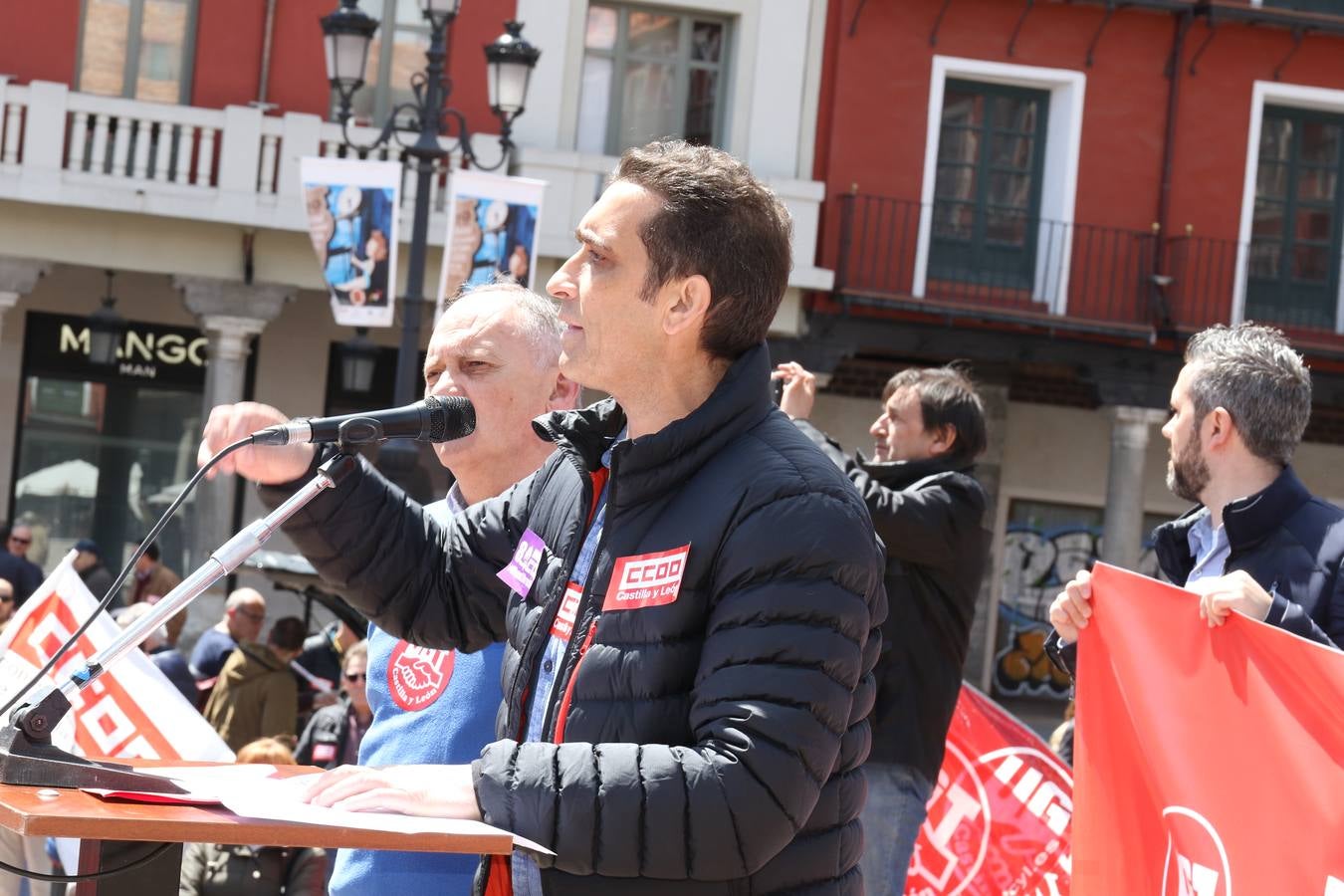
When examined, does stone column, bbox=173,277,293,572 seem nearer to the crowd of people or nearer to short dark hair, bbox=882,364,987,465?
short dark hair, bbox=882,364,987,465

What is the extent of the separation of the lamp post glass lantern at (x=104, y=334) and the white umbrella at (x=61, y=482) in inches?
56.3

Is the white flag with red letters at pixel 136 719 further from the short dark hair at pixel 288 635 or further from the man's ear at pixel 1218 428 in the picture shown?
the short dark hair at pixel 288 635

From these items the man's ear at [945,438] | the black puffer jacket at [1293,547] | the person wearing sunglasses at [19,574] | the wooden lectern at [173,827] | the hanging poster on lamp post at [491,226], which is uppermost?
the hanging poster on lamp post at [491,226]

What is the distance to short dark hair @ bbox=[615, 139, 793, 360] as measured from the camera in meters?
2.39

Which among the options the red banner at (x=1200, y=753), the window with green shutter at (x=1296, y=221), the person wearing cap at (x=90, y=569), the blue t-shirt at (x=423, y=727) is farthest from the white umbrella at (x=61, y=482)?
the red banner at (x=1200, y=753)

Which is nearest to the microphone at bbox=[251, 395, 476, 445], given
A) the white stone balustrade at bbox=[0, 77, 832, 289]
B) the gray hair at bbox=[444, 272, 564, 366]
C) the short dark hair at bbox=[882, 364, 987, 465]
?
the gray hair at bbox=[444, 272, 564, 366]

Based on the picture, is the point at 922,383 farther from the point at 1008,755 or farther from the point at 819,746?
the point at 819,746

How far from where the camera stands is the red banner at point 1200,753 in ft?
10.4

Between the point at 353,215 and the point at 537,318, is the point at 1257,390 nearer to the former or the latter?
the point at 537,318

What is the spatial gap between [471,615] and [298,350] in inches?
638

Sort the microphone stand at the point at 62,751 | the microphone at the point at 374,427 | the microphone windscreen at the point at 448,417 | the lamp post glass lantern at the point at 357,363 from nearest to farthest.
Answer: the microphone stand at the point at 62,751 < the microphone at the point at 374,427 < the microphone windscreen at the point at 448,417 < the lamp post glass lantern at the point at 357,363

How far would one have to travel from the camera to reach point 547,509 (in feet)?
8.68

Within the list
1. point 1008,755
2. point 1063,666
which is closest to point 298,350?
point 1008,755

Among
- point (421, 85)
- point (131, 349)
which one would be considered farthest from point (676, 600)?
point (131, 349)
